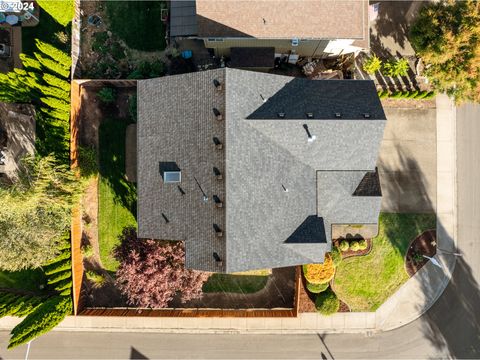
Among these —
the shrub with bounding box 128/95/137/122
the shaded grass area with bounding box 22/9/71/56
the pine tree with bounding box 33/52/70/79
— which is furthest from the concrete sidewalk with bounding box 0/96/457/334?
the shaded grass area with bounding box 22/9/71/56

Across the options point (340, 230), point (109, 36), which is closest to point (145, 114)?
point (109, 36)

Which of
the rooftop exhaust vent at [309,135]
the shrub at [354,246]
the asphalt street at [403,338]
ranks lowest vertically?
the asphalt street at [403,338]

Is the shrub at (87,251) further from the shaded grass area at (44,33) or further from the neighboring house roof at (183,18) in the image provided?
the neighboring house roof at (183,18)

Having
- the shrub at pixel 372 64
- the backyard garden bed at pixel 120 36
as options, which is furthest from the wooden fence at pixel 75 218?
the shrub at pixel 372 64

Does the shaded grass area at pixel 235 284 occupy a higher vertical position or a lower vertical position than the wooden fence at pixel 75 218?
lower

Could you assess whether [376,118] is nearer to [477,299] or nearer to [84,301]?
[477,299]

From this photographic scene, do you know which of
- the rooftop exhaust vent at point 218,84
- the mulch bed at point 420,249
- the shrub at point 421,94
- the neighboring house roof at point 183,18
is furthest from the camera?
the mulch bed at point 420,249
